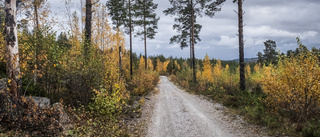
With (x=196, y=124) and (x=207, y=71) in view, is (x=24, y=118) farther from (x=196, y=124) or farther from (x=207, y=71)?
(x=207, y=71)

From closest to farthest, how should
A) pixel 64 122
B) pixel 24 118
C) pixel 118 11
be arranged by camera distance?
pixel 24 118
pixel 64 122
pixel 118 11

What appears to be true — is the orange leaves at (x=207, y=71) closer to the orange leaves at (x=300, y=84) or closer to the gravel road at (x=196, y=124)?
the gravel road at (x=196, y=124)

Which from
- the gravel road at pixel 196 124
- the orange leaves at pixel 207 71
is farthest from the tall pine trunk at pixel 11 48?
the orange leaves at pixel 207 71

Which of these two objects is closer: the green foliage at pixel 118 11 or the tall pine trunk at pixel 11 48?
the tall pine trunk at pixel 11 48

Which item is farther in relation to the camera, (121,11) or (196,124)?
(121,11)

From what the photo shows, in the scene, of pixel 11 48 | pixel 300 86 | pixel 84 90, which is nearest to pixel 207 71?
pixel 300 86

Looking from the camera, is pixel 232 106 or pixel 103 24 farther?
pixel 103 24

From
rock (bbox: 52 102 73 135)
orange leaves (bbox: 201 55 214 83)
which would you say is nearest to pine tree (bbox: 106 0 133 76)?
orange leaves (bbox: 201 55 214 83)

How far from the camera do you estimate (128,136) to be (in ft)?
17.9

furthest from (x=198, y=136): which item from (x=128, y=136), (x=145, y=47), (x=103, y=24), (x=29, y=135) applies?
(x=145, y=47)

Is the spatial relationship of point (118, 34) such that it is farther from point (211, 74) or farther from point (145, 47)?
point (211, 74)

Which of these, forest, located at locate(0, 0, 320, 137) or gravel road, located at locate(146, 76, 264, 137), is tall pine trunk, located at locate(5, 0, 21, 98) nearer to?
forest, located at locate(0, 0, 320, 137)

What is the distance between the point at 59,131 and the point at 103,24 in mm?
13515

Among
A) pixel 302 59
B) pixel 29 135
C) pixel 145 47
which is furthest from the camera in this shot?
pixel 145 47
